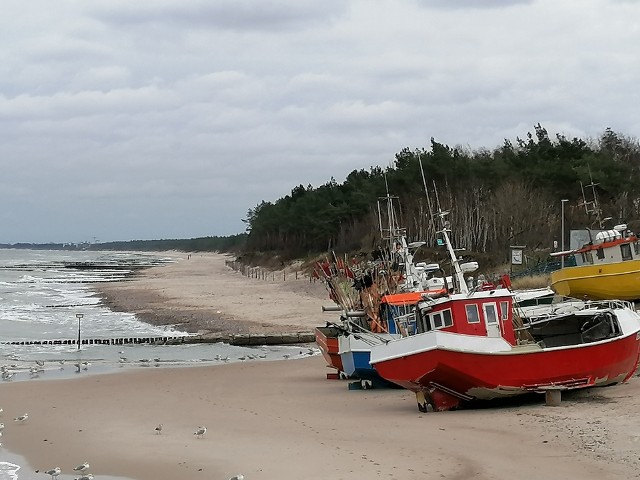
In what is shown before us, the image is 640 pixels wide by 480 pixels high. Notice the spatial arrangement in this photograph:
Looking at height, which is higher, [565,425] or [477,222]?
[477,222]

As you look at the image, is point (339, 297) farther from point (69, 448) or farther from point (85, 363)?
point (69, 448)

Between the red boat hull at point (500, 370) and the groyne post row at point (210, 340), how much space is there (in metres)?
19.6

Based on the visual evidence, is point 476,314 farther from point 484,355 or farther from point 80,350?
point 80,350

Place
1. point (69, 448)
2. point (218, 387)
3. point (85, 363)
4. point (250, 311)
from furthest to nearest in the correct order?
point (250, 311)
point (85, 363)
point (218, 387)
point (69, 448)

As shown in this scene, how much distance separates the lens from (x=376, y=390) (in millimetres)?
25500

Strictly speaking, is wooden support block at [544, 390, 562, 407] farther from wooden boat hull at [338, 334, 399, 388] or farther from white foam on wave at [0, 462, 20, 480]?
white foam on wave at [0, 462, 20, 480]

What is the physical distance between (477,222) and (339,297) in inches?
1628

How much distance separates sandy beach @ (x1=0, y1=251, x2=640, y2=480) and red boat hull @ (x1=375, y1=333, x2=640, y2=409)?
498 millimetres

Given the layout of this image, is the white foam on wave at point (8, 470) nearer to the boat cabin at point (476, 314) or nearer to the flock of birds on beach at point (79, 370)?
the flock of birds on beach at point (79, 370)

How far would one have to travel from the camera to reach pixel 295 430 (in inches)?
757

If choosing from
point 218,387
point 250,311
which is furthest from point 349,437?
point 250,311

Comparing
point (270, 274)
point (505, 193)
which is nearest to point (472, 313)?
point (505, 193)

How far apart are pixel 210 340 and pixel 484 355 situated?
2306 cm

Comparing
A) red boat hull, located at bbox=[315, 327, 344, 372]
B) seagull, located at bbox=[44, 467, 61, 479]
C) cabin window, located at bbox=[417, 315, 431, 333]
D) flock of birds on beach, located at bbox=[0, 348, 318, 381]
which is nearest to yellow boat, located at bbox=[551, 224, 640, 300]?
red boat hull, located at bbox=[315, 327, 344, 372]
